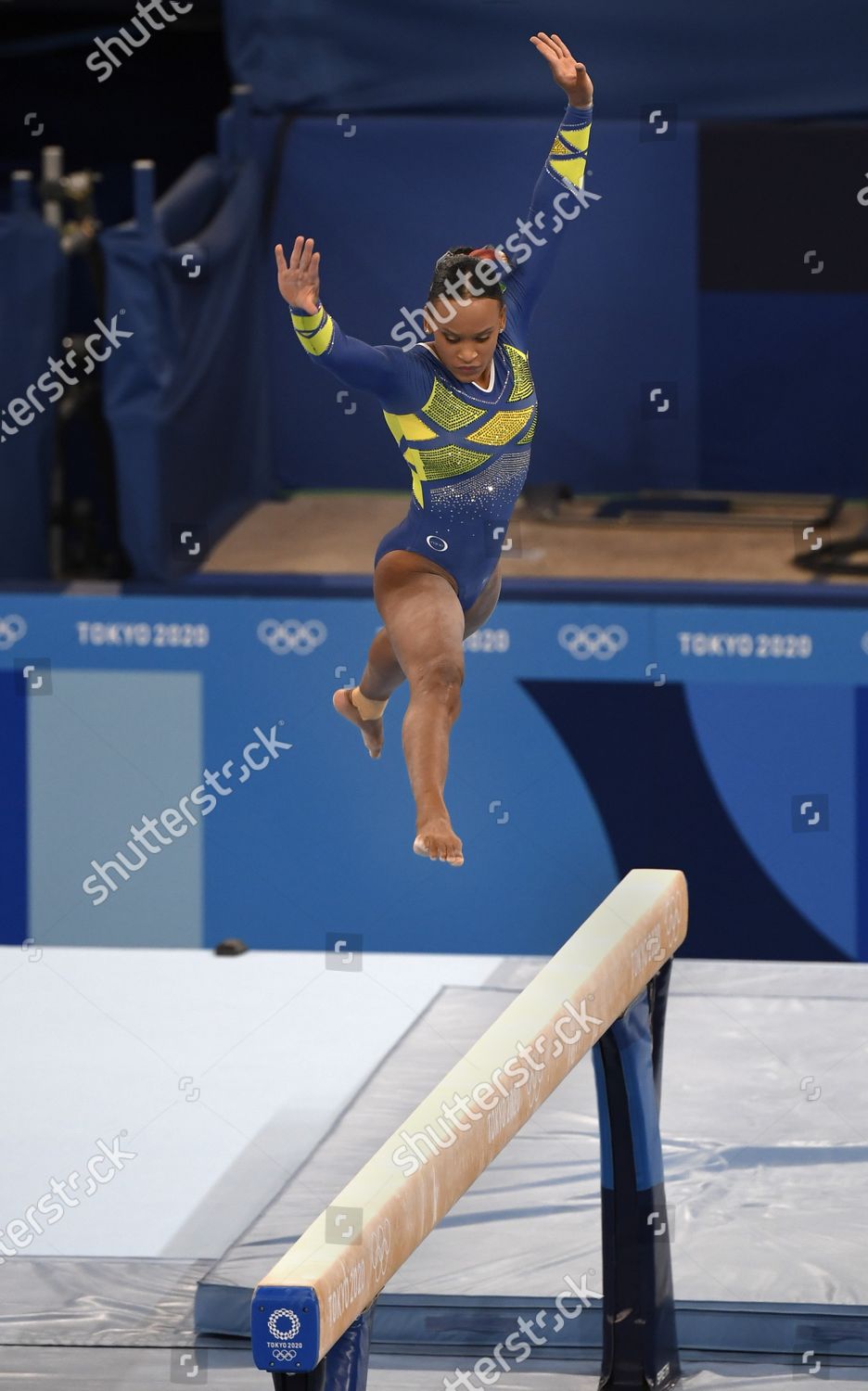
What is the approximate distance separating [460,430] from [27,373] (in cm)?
387

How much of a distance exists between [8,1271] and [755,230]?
177 inches

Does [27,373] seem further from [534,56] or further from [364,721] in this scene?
[364,721]

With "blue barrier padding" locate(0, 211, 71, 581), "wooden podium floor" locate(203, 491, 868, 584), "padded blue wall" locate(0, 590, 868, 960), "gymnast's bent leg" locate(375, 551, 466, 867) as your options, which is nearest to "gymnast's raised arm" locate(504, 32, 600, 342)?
"gymnast's bent leg" locate(375, 551, 466, 867)

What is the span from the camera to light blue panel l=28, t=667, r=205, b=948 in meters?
6.43

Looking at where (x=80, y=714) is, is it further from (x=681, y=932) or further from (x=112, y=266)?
(x=681, y=932)

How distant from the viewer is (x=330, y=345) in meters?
2.98

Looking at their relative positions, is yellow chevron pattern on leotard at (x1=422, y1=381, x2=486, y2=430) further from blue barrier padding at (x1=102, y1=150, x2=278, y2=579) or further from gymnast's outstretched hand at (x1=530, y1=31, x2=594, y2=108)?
blue barrier padding at (x1=102, y1=150, x2=278, y2=579)

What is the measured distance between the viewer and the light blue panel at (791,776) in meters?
6.27

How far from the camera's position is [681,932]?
164 inches

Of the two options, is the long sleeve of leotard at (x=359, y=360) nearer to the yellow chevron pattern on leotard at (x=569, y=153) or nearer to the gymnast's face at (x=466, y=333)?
the gymnast's face at (x=466, y=333)

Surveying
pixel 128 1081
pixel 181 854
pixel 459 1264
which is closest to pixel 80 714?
pixel 181 854

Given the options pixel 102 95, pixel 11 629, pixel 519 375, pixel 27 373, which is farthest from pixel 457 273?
pixel 102 95

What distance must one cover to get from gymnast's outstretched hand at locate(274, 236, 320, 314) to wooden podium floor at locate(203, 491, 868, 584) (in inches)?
141

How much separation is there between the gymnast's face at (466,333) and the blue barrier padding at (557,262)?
4009 mm
